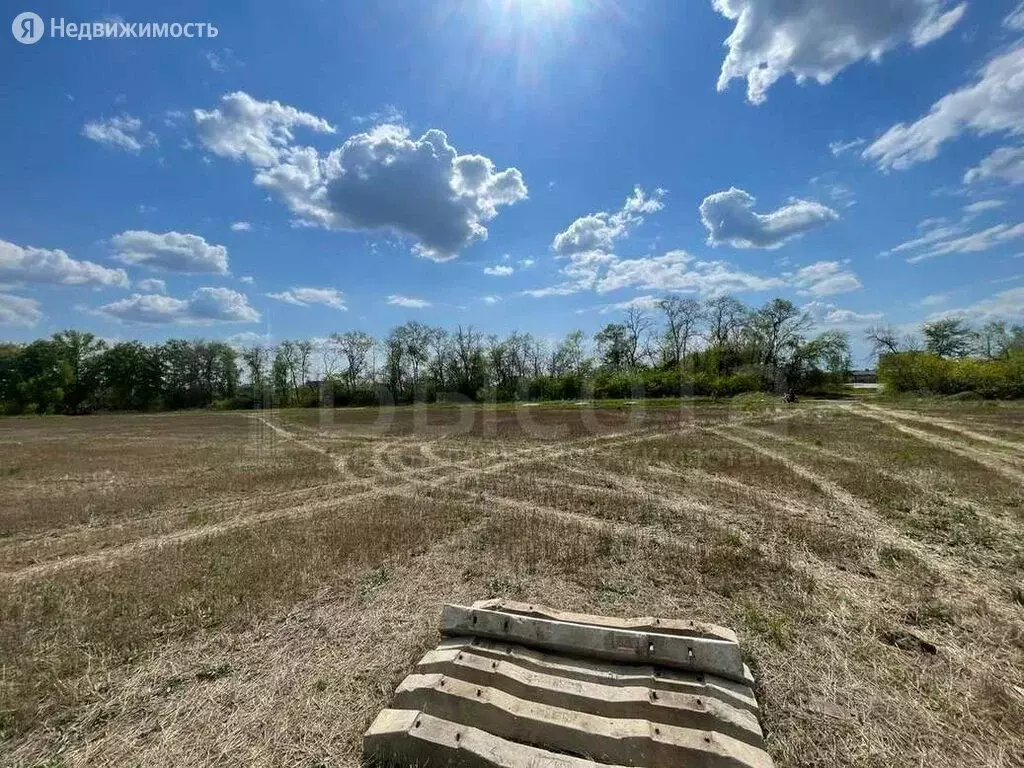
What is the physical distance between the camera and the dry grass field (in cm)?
361

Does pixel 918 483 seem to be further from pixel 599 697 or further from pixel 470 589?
pixel 599 697

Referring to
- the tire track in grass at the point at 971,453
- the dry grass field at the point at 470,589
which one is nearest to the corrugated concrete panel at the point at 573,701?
the dry grass field at the point at 470,589

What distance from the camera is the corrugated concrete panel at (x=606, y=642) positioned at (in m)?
3.76

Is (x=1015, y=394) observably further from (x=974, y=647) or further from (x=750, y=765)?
(x=750, y=765)

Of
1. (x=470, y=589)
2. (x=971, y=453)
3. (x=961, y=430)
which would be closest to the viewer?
(x=470, y=589)

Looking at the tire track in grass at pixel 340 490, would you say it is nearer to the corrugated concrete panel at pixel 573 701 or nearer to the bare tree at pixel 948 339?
the corrugated concrete panel at pixel 573 701

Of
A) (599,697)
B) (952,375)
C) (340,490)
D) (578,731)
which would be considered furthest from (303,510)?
(952,375)

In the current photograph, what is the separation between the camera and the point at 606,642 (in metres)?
3.97

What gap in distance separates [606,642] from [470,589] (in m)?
2.73

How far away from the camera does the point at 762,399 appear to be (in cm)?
4819

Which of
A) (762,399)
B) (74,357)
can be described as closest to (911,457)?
(762,399)

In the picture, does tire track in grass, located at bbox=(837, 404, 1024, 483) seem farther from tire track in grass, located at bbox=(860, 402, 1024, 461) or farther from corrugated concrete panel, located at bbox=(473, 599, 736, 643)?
corrugated concrete panel, located at bbox=(473, 599, 736, 643)

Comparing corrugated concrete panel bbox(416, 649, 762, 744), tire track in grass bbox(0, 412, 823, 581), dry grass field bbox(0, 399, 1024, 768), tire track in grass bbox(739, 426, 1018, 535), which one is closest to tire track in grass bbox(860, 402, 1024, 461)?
dry grass field bbox(0, 399, 1024, 768)

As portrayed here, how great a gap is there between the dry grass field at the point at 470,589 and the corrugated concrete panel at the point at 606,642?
53 cm
